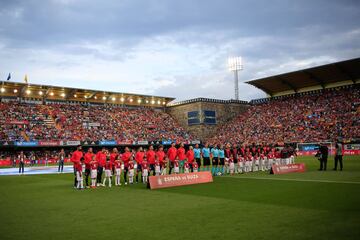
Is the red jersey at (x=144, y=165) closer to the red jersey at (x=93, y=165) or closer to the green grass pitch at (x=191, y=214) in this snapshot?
the red jersey at (x=93, y=165)

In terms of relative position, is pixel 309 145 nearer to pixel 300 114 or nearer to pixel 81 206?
pixel 300 114

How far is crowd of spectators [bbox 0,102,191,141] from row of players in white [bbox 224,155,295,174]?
32529 millimetres

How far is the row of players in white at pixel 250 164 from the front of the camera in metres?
22.1

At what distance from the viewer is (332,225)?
23.5ft

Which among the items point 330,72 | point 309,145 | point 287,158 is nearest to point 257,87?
point 330,72

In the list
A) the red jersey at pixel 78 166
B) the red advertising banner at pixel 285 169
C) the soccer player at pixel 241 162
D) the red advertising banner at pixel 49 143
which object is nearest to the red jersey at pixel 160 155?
the red jersey at pixel 78 166

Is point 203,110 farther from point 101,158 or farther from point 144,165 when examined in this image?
point 101,158

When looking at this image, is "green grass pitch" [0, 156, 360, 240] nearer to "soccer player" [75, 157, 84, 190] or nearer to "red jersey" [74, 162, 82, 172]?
"soccer player" [75, 157, 84, 190]

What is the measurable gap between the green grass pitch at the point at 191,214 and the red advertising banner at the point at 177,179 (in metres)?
1.73

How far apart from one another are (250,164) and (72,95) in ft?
150

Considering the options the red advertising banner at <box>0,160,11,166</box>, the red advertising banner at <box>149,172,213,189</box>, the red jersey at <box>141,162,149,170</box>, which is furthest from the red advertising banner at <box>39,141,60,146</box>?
the red advertising banner at <box>149,172,213,189</box>

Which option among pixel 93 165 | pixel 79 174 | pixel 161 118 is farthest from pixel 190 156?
pixel 161 118

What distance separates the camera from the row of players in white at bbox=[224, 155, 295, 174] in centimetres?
2211

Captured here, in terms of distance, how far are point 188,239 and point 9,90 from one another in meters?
55.8
